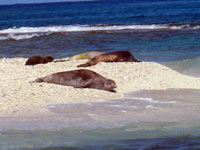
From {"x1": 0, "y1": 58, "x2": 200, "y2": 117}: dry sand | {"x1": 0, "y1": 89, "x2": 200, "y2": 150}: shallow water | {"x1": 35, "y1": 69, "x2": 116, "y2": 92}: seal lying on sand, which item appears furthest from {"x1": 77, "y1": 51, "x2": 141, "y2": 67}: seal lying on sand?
{"x1": 0, "y1": 89, "x2": 200, "y2": 150}: shallow water

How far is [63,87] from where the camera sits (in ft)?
29.3

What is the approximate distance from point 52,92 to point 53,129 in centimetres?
215

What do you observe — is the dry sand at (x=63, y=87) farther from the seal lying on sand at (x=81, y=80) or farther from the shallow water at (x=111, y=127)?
the shallow water at (x=111, y=127)

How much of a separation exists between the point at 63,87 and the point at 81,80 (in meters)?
0.40

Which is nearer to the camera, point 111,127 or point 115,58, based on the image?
point 111,127

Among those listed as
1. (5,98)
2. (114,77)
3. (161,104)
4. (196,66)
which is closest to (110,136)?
(161,104)

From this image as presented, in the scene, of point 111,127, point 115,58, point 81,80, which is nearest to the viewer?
point 111,127

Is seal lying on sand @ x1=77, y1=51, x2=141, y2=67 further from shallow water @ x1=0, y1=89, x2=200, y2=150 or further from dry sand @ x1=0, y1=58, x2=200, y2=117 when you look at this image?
shallow water @ x1=0, y1=89, x2=200, y2=150

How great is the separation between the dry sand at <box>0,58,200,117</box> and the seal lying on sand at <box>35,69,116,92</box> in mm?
214

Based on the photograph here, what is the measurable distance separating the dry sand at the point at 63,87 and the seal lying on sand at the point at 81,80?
214 millimetres

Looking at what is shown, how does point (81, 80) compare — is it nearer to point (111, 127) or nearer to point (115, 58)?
point (111, 127)

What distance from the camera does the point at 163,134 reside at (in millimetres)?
6246

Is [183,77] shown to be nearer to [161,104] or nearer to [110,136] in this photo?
[161,104]

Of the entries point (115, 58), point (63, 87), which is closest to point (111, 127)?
point (63, 87)
